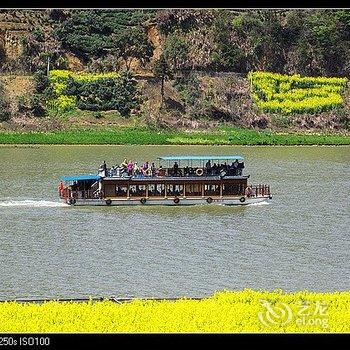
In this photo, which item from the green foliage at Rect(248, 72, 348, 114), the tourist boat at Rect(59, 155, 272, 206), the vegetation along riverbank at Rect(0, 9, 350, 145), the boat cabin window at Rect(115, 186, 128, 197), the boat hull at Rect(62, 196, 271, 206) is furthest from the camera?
the green foliage at Rect(248, 72, 348, 114)

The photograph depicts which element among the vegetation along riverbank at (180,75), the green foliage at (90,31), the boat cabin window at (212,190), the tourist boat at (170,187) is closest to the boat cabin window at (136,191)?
the tourist boat at (170,187)

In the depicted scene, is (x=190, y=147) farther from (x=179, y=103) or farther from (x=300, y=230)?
(x=300, y=230)

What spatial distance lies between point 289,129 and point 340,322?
2219 inches

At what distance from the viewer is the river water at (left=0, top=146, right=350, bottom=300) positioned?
22.0 metres

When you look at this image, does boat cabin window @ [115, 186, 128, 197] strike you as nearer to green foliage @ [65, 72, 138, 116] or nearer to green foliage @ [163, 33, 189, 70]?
green foliage @ [65, 72, 138, 116]

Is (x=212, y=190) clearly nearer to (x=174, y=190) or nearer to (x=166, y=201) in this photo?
(x=174, y=190)

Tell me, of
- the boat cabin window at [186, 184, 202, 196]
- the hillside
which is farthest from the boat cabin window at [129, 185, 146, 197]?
the hillside

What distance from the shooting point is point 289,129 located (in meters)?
71.4

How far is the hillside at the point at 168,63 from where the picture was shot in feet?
227

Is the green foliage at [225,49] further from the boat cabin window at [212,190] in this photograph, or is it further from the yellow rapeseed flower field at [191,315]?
the yellow rapeseed flower field at [191,315]

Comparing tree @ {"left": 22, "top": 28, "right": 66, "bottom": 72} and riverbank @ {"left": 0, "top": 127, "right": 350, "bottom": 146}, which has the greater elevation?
tree @ {"left": 22, "top": 28, "right": 66, "bottom": 72}

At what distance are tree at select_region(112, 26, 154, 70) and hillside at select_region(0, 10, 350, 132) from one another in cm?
8

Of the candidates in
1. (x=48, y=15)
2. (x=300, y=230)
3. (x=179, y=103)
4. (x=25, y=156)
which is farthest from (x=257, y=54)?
(x=300, y=230)
